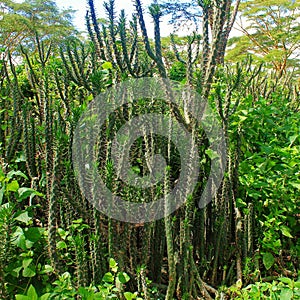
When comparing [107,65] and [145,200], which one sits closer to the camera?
[145,200]

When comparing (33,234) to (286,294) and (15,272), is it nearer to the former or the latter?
(15,272)

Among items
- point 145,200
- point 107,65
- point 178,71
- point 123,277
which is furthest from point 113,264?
point 178,71

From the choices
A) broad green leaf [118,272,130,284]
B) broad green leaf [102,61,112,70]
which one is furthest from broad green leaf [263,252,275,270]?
broad green leaf [102,61,112,70]

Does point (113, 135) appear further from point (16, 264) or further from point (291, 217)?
point (291, 217)

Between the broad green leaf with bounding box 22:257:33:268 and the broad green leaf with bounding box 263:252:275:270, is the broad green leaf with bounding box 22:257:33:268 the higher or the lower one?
the higher one

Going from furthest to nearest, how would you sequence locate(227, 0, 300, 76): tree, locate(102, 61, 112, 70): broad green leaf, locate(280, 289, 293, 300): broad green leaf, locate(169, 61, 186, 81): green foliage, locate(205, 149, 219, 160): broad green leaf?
locate(227, 0, 300, 76): tree, locate(169, 61, 186, 81): green foliage, locate(102, 61, 112, 70): broad green leaf, locate(205, 149, 219, 160): broad green leaf, locate(280, 289, 293, 300): broad green leaf

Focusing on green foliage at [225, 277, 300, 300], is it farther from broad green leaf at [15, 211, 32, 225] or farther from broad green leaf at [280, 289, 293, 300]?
broad green leaf at [15, 211, 32, 225]

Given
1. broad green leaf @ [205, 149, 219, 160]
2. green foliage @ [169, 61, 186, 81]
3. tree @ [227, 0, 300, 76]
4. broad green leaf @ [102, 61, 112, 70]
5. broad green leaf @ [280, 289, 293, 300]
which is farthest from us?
tree @ [227, 0, 300, 76]

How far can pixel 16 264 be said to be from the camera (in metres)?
1.28

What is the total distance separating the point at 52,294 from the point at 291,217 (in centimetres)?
120

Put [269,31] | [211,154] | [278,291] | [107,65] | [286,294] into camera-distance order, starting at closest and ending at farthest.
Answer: [286,294] < [278,291] < [211,154] < [107,65] < [269,31]

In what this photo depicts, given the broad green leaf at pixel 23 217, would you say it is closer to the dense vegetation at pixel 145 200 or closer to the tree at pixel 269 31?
the dense vegetation at pixel 145 200

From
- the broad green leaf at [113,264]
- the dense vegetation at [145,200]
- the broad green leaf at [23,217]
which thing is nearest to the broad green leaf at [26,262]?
the dense vegetation at [145,200]

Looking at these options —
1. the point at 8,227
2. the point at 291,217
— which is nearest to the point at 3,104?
the point at 8,227
